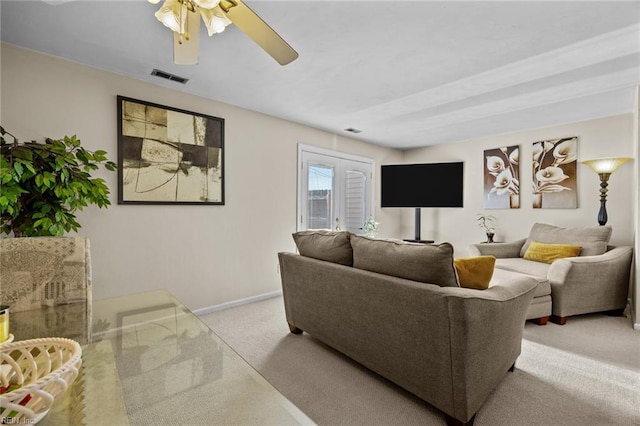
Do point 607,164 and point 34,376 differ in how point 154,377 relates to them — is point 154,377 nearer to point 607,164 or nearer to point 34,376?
point 34,376

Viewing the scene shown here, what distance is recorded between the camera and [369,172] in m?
5.15

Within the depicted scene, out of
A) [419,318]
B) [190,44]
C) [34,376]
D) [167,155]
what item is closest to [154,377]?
[34,376]

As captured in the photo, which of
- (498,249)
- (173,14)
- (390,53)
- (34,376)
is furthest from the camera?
(498,249)

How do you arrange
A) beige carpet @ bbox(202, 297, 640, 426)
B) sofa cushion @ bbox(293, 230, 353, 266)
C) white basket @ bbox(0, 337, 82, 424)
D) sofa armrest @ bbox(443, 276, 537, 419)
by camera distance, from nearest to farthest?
white basket @ bbox(0, 337, 82, 424) < sofa armrest @ bbox(443, 276, 537, 419) < beige carpet @ bbox(202, 297, 640, 426) < sofa cushion @ bbox(293, 230, 353, 266)

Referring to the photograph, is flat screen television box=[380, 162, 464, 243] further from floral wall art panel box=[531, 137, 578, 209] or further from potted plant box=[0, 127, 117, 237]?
potted plant box=[0, 127, 117, 237]

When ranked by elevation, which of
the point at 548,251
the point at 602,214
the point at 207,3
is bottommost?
the point at 548,251

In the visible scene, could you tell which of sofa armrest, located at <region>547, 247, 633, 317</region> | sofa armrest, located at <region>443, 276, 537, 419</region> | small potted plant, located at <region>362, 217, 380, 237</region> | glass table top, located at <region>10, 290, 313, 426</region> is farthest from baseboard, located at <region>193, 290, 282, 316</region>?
sofa armrest, located at <region>547, 247, 633, 317</region>

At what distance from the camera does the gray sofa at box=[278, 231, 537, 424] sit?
141cm

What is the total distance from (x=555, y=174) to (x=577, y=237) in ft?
3.21

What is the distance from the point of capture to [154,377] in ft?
3.25

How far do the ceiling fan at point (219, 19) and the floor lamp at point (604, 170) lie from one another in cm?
378

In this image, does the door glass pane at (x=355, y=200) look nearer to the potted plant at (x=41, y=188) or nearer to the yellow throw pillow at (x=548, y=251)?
the yellow throw pillow at (x=548, y=251)

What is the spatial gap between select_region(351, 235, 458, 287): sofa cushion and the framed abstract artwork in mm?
1915

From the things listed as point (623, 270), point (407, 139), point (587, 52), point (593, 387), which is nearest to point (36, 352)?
point (593, 387)
